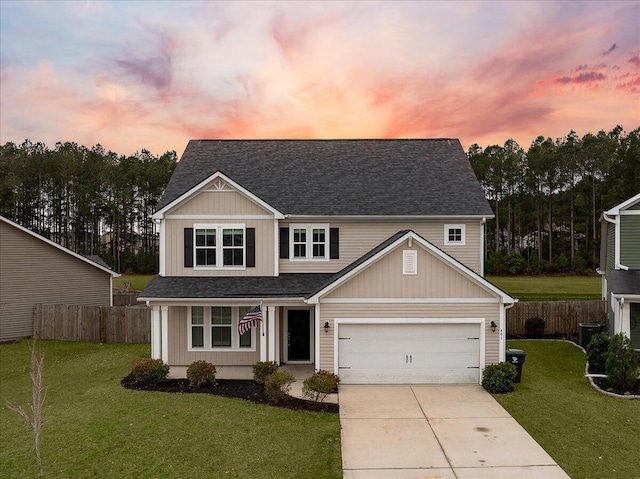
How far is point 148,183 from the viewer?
5728cm

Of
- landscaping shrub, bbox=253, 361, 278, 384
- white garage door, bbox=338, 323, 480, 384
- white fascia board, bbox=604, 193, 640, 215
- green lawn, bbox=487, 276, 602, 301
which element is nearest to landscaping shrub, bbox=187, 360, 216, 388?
landscaping shrub, bbox=253, 361, 278, 384

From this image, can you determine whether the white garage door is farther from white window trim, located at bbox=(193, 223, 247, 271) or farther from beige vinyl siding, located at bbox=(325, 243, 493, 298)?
white window trim, located at bbox=(193, 223, 247, 271)

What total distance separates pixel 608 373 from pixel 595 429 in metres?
3.74

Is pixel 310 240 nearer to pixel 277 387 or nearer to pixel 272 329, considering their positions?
pixel 272 329

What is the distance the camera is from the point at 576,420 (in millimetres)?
10523

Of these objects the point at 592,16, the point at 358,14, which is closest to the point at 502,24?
the point at 592,16

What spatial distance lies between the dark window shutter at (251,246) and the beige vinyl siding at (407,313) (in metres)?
3.80

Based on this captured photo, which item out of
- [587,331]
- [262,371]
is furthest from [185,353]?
[587,331]

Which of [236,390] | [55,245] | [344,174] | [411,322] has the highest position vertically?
[344,174]

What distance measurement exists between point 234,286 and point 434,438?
27.9ft

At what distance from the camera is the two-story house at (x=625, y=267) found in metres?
15.3

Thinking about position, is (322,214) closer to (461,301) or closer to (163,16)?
(461,301)

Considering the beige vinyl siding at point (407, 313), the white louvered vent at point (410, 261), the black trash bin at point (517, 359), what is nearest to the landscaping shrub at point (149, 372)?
the beige vinyl siding at point (407, 313)

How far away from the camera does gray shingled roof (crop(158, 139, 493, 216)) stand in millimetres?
17031
